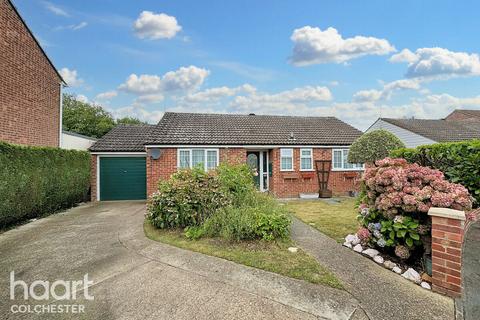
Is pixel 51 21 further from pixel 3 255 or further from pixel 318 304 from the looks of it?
pixel 318 304

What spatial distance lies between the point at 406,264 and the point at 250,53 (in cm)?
1108

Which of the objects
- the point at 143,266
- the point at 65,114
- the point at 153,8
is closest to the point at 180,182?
the point at 143,266

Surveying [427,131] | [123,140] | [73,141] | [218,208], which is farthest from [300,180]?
[427,131]

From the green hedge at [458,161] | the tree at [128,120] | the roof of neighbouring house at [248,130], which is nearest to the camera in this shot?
the green hedge at [458,161]

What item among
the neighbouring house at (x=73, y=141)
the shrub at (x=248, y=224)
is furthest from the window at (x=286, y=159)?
the neighbouring house at (x=73, y=141)

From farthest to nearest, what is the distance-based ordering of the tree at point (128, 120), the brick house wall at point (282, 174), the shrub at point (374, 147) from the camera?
1. the tree at point (128, 120)
2. the brick house wall at point (282, 174)
3. the shrub at point (374, 147)

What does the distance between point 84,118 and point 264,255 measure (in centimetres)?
3131

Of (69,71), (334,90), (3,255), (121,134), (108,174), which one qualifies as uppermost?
(69,71)

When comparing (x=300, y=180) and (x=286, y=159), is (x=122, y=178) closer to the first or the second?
(x=286, y=159)

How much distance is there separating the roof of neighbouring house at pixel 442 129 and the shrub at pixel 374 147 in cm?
1013

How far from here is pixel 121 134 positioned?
13664mm

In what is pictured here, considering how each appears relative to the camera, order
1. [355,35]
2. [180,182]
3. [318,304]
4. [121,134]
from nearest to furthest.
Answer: [318,304], [180,182], [355,35], [121,134]

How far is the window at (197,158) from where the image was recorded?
37.6 feet

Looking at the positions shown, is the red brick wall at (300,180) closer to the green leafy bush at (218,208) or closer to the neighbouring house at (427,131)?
the green leafy bush at (218,208)
